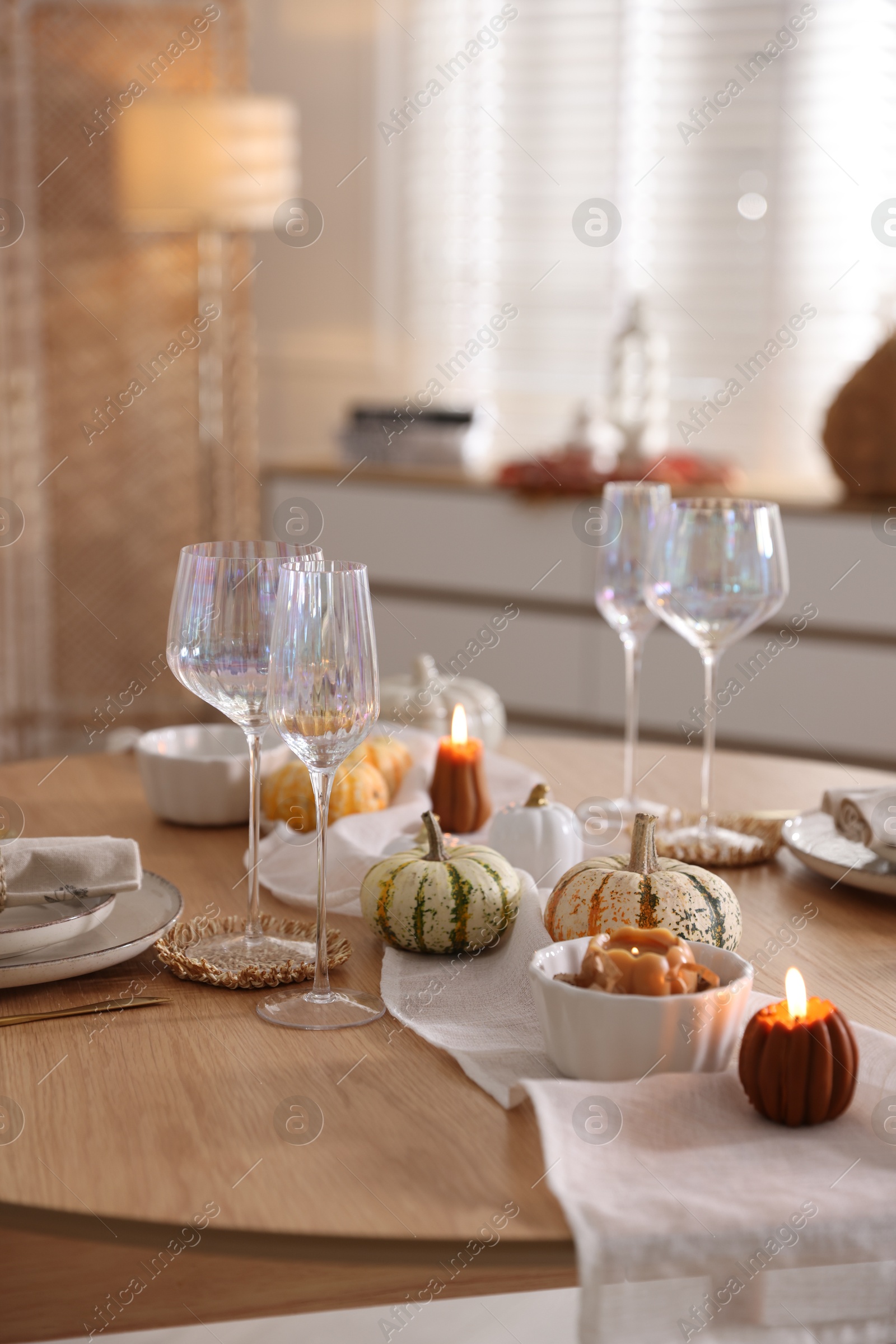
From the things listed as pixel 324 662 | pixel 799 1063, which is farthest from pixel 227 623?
pixel 799 1063

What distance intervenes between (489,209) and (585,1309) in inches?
146

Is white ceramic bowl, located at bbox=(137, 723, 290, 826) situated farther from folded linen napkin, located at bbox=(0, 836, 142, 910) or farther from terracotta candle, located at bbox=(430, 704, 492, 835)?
folded linen napkin, located at bbox=(0, 836, 142, 910)

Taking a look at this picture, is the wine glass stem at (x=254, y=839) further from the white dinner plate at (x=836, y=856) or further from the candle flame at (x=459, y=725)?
the white dinner plate at (x=836, y=856)

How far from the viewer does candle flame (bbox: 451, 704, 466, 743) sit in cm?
121

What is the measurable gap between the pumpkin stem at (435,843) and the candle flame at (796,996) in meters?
0.29

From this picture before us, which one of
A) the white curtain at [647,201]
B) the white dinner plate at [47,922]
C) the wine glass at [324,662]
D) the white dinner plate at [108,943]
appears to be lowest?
the white dinner plate at [108,943]

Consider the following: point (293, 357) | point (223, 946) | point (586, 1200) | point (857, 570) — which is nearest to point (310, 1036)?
point (223, 946)

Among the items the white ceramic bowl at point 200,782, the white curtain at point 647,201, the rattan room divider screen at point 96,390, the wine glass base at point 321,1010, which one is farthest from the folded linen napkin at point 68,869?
the rattan room divider screen at point 96,390

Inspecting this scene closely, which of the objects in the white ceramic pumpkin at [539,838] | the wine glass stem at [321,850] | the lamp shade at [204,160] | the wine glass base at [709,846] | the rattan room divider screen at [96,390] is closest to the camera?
the wine glass stem at [321,850]

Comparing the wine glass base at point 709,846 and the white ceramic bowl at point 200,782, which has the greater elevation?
the white ceramic bowl at point 200,782

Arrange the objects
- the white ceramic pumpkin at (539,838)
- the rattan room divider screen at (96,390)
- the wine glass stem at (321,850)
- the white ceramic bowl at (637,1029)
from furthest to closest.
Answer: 1. the rattan room divider screen at (96,390)
2. the white ceramic pumpkin at (539,838)
3. the wine glass stem at (321,850)
4. the white ceramic bowl at (637,1029)

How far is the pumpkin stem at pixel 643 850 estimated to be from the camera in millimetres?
903

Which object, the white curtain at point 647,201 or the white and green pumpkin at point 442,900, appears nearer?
the white and green pumpkin at point 442,900

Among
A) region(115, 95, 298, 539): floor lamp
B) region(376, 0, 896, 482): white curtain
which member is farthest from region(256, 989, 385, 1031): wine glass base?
region(115, 95, 298, 539): floor lamp
